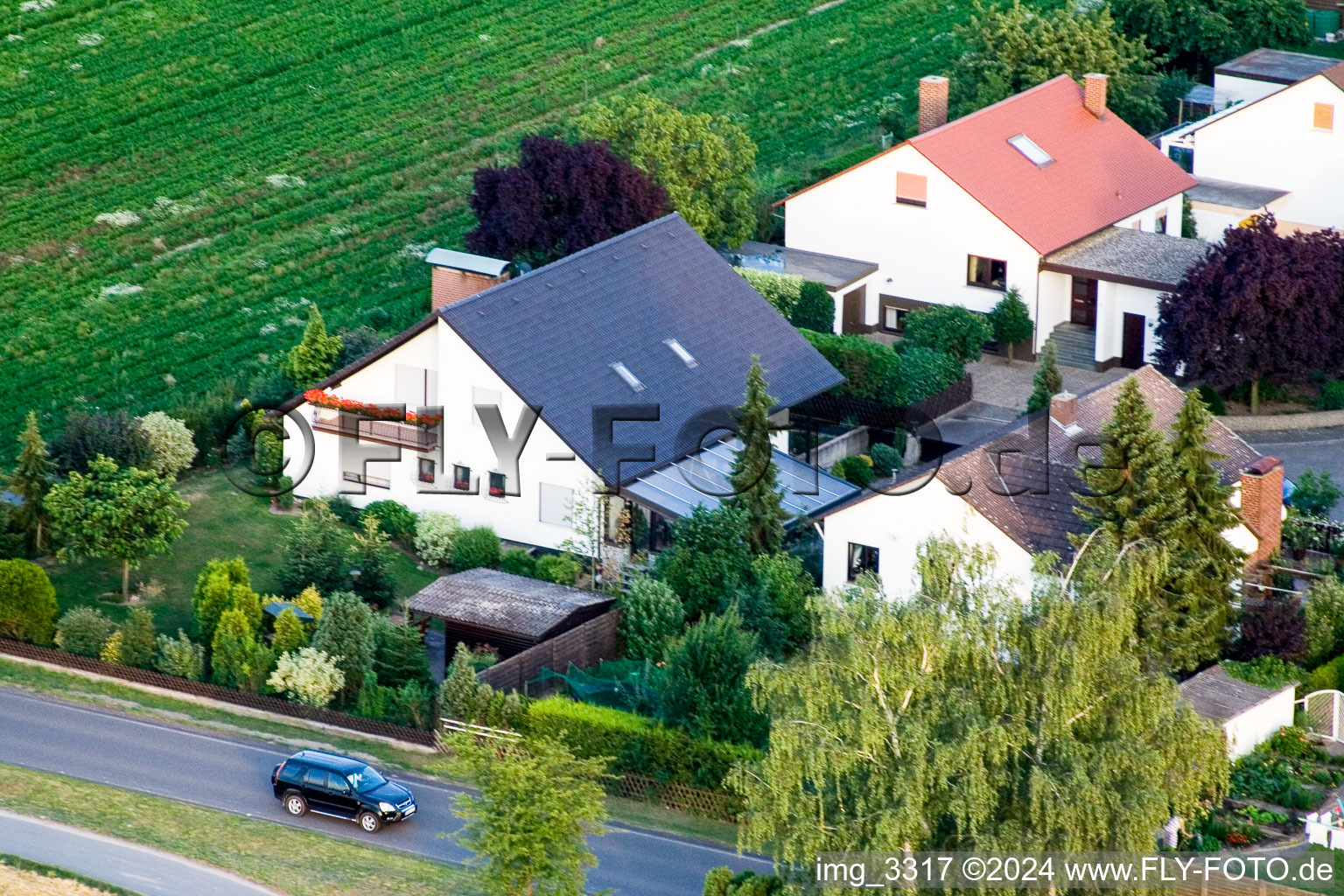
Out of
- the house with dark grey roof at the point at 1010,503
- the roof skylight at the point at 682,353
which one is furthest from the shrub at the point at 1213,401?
the roof skylight at the point at 682,353

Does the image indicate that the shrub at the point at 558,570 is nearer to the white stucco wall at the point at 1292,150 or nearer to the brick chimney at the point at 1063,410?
the brick chimney at the point at 1063,410

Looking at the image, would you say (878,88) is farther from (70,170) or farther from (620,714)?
(620,714)

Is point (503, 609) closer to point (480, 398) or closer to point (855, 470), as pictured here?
point (480, 398)

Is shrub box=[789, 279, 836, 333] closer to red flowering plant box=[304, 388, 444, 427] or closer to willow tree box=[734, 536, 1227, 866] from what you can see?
red flowering plant box=[304, 388, 444, 427]

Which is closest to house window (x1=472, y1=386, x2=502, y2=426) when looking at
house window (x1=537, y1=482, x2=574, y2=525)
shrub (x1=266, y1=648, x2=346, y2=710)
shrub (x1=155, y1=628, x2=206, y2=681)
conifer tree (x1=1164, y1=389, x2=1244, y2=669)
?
house window (x1=537, y1=482, x2=574, y2=525)

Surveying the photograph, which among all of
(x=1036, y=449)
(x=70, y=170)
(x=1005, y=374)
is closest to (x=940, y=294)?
(x=1005, y=374)

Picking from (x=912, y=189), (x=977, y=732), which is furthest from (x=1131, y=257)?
(x=977, y=732)

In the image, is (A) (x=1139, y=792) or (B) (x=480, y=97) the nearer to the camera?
(A) (x=1139, y=792)
